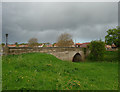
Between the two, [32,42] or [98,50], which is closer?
[98,50]

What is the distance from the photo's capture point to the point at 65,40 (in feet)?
143

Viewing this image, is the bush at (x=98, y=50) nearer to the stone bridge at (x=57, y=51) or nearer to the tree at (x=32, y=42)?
the stone bridge at (x=57, y=51)

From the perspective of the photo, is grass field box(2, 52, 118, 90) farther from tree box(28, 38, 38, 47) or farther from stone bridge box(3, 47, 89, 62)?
tree box(28, 38, 38, 47)

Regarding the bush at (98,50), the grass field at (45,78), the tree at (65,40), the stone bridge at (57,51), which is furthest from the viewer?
the tree at (65,40)

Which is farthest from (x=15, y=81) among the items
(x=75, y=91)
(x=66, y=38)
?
(x=66, y=38)

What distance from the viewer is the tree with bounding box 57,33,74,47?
42.9 m

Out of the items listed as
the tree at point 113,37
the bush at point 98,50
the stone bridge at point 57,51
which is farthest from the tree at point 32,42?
the tree at point 113,37

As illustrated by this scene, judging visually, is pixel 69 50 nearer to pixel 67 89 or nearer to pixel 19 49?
pixel 19 49

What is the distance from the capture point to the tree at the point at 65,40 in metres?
42.9

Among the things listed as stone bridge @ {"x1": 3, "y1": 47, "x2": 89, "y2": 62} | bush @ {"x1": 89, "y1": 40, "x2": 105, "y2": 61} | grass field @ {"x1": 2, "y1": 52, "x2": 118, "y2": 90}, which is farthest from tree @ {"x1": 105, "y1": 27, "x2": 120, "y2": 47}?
grass field @ {"x1": 2, "y1": 52, "x2": 118, "y2": 90}

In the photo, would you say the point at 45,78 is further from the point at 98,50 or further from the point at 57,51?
the point at 98,50

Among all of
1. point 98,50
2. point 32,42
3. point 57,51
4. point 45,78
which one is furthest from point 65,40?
point 45,78

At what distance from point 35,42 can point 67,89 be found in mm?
47825

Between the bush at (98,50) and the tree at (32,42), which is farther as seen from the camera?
the tree at (32,42)
